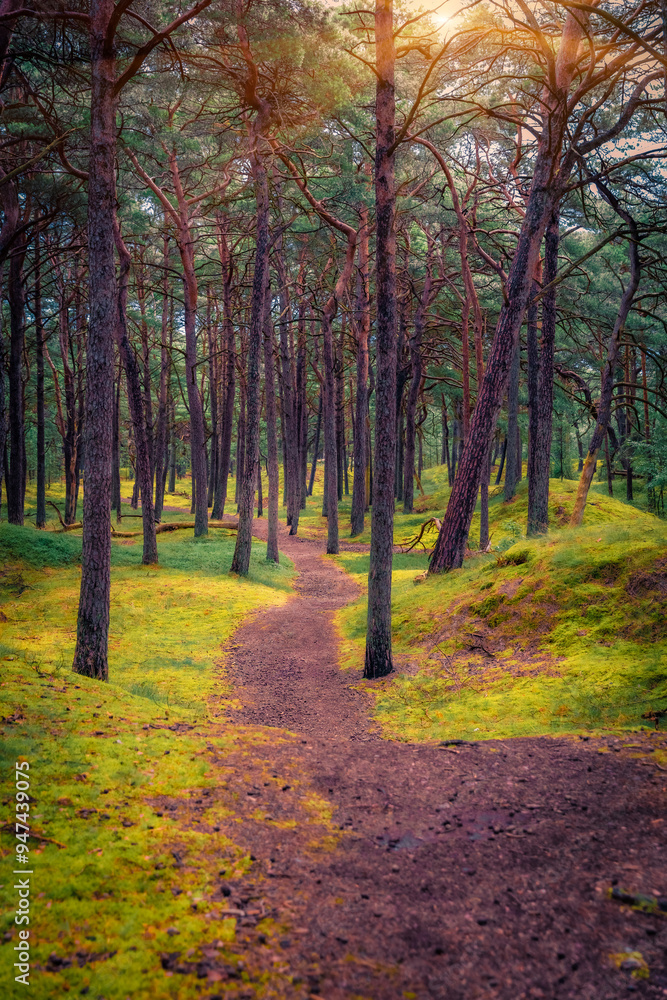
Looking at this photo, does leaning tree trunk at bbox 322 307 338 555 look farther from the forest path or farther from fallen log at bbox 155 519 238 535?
the forest path

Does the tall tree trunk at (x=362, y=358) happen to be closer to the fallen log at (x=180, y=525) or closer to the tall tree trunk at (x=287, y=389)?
the tall tree trunk at (x=287, y=389)

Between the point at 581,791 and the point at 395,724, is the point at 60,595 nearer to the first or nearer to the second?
the point at 395,724

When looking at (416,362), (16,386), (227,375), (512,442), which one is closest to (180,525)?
(227,375)

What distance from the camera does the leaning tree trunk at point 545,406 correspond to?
13547mm

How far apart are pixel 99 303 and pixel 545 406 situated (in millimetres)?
10143

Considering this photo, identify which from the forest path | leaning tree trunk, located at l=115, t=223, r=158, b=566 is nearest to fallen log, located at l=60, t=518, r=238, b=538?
leaning tree trunk, located at l=115, t=223, r=158, b=566

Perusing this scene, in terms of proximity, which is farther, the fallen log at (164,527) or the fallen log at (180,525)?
the fallen log at (180,525)

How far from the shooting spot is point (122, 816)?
4.22 m

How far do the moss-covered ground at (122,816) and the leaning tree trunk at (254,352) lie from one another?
6.98 meters

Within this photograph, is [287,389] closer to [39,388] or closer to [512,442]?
[39,388]

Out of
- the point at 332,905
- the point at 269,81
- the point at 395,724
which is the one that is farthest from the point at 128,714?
the point at 269,81

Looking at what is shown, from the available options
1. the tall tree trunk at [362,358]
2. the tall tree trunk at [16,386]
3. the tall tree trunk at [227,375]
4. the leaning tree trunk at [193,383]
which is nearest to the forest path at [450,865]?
the tall tree trunk at [16,386]
